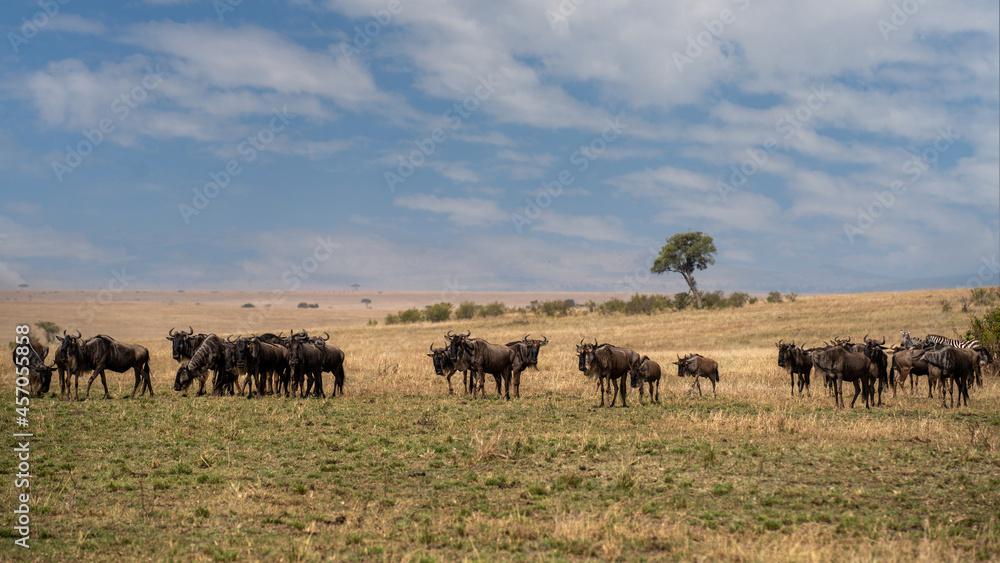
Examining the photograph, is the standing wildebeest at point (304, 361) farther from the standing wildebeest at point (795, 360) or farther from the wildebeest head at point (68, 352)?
the standing wildebeest at point (795, 360)

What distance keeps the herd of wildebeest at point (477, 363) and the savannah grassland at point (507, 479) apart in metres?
0.92

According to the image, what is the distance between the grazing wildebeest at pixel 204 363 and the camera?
21000mm

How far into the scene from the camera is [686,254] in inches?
3201

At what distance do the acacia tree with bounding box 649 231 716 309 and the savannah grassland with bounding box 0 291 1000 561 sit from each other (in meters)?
61.6

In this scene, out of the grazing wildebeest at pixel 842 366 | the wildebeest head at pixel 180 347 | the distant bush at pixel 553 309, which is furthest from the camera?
the distant bush at pixel 553 309

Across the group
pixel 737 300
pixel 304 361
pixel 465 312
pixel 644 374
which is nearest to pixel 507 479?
pixel 644 374

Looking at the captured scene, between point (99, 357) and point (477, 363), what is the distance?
11.0 m

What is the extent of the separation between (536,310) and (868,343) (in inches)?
2137

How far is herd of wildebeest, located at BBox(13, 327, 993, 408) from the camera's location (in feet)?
60.2

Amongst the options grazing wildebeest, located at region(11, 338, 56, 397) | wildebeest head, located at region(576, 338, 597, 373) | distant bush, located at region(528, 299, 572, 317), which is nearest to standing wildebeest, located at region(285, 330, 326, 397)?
grazing wildebeest, located at region(11, 338, 56, 397)

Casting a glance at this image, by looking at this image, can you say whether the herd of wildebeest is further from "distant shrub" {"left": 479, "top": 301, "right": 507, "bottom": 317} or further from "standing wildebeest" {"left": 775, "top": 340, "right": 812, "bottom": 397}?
"distant shrub" {"left": 479, "top": 301, "right": 507, "bottom": 317}

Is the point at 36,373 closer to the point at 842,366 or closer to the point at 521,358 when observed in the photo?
the point at 521,358

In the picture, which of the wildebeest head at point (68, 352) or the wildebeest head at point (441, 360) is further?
the wildebeest head at point (441, 360)

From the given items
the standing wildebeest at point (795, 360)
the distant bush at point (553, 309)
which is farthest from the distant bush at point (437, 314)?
the standing wildebeest at point (795, 360)
